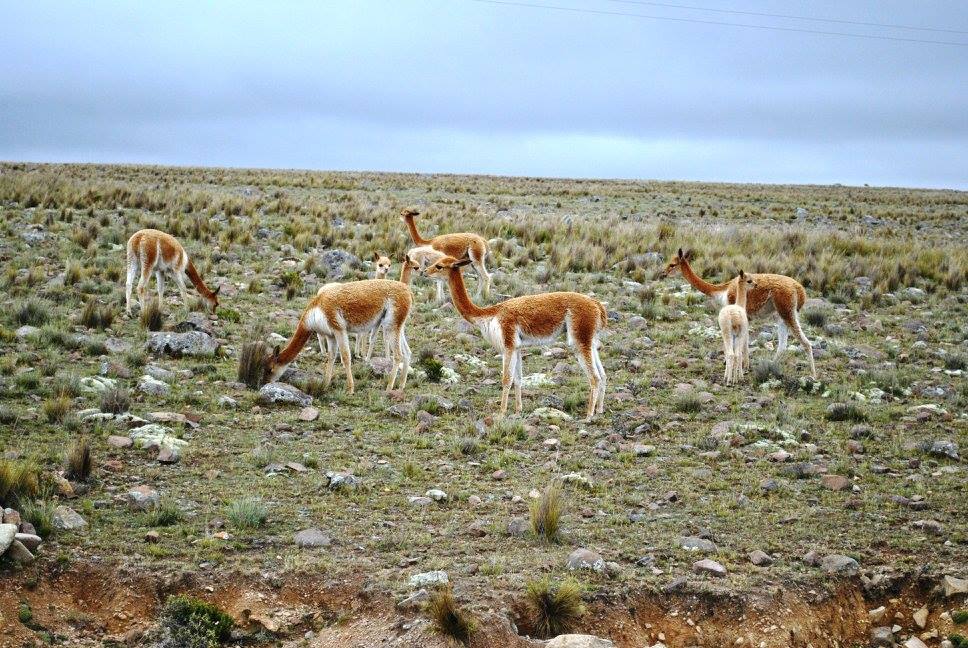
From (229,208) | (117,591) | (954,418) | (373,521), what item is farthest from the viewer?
(229,208)

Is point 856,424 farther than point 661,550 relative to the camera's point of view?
Yes

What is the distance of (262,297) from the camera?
18109 mm

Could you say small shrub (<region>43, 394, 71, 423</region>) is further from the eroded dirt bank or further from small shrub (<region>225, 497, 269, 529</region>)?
the eroded dirt bank

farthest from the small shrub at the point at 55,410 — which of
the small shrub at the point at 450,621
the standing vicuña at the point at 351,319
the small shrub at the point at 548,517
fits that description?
the small shrub at the point at 450,621

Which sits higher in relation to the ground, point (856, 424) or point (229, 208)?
point (229, 208)

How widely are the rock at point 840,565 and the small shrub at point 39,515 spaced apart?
21.3 ft

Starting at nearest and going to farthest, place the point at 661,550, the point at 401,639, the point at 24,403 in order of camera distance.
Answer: the point at 401,639
the point at 661,550
the point at 24,403

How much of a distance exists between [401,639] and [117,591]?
2330mm

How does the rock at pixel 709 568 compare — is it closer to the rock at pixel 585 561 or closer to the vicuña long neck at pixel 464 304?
the rock at pixel 585 561

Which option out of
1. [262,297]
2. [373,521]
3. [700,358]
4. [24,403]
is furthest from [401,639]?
[262,297]

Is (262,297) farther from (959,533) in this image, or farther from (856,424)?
(959,533)

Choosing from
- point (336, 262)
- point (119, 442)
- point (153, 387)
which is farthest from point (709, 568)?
point (336, 262)

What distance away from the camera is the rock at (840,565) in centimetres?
730

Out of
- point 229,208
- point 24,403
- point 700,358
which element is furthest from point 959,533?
point 229,208
